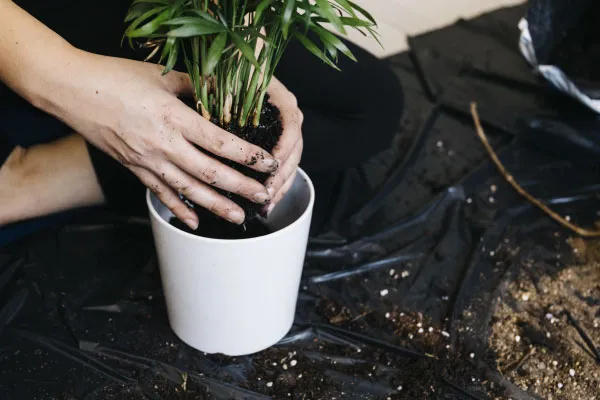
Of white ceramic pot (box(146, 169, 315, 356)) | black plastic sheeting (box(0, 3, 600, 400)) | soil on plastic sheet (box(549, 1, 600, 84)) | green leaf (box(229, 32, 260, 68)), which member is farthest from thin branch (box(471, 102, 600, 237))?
green leaf (box(229, 32, 260, 68))

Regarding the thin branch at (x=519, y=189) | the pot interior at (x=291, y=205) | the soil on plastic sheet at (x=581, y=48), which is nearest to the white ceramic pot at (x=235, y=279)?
the pot interior at (x=291, y=205)

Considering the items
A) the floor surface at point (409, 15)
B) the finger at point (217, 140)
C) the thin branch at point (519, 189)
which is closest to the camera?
the finger at point (217, 140)

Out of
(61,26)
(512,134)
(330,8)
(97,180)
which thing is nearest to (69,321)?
(97,180)

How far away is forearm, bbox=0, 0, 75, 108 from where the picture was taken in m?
0.75

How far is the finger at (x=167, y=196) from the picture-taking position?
0.76 m

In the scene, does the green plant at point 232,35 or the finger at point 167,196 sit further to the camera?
the finger at point 167,196

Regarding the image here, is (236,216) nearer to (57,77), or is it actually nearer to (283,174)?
(283,174)

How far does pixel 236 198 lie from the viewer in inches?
31.1

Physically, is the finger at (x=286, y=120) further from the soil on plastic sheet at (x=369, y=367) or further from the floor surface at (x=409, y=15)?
the floor surface at (x=409, y=15)

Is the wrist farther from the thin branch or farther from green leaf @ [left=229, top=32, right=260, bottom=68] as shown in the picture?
the thin branch

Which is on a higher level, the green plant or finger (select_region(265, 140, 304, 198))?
the green plant

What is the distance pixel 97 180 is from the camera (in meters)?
1.11

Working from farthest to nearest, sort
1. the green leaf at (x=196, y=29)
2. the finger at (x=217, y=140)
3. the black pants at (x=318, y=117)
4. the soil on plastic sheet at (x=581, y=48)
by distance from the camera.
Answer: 1. the soil on plastic sheet at (x=581, y=48)
2. the black pants at (x=318, y=117)
3. the finger at (x=217, y=140)
4. the green leaf at (x=196, y=29)

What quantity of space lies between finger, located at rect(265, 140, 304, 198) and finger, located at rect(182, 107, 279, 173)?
6 cm
